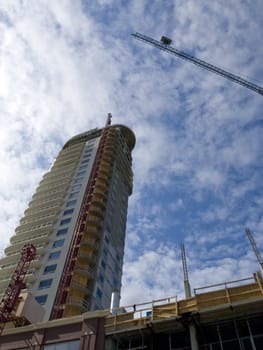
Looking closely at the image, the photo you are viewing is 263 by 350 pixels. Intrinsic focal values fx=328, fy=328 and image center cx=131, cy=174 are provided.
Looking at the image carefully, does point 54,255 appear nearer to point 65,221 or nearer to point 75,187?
point 65,221

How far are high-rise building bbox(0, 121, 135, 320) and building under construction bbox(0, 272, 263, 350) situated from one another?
25306mm

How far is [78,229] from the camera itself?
66625mm

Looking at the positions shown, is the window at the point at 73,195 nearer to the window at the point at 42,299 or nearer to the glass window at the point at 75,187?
the glass window at the point at 75,187

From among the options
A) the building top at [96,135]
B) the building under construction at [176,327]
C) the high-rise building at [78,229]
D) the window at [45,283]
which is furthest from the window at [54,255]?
the building top at [96,135]

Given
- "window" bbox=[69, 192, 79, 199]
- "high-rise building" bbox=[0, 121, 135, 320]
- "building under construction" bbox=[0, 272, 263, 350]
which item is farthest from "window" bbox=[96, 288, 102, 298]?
"building under construction" bbox=[0, 272, 263, 350]

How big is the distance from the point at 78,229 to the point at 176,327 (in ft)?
146

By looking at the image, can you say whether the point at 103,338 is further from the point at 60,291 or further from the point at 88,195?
the point at 88,195

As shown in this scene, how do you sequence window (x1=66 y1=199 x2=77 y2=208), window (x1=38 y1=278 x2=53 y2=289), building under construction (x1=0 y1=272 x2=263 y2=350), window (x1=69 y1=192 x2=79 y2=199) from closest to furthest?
building under construction (x1=0 y1=272 x2=263 y2=350), window (x1=38 y1=278 x2=53 y2=289), window (x1=66 y1=199 x2=77 y2=208), window (x1=69 y1=192 x2=79 y2=199)

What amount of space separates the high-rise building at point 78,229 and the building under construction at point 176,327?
25.3 metres

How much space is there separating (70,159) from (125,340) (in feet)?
231

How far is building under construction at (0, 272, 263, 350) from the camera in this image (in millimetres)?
22656

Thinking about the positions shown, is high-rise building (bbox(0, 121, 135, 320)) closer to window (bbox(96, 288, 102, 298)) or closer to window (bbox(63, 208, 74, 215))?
window (bbox(96, 288, 102, 298))

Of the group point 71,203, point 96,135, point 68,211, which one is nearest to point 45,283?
point 68,211

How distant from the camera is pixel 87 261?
60594 millimetres
